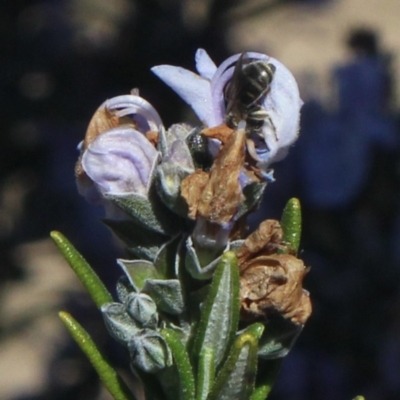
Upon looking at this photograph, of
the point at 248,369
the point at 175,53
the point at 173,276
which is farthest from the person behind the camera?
the point at 175,53

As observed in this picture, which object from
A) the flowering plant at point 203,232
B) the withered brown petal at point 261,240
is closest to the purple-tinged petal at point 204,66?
the flowering plant at point 203,232

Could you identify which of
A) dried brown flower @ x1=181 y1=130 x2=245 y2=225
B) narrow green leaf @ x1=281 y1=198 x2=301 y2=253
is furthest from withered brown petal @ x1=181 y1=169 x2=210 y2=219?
narrow green leaf @ x1=281 y1=198 x2=301 y2=253

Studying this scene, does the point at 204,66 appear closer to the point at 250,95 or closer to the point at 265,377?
the point at 250,95

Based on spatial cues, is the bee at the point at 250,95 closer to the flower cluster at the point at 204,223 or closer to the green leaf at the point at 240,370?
the flower cluster at the point at 204,223

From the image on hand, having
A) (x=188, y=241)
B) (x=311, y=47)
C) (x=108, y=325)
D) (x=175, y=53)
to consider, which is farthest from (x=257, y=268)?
(x=311, y=47)

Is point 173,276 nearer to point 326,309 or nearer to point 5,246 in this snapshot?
point 326,309
